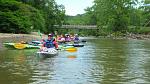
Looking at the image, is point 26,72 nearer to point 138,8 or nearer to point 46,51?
point 46,51

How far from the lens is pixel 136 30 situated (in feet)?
341

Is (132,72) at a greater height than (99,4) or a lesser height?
lesser

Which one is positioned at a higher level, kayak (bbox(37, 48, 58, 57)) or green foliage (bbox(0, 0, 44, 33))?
green foliage (bbox(0, 0, 44, 33))

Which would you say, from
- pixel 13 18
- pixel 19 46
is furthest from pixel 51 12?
pixel 19 46

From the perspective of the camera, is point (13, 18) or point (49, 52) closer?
point (49, 52)

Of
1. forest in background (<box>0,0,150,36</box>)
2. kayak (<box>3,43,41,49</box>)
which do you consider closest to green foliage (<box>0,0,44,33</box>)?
forest in background (<box>0,0,150,36</box>)

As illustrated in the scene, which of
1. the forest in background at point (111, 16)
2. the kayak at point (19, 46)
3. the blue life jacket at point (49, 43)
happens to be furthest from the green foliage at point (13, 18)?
the blue life jacket at point (49, 43)

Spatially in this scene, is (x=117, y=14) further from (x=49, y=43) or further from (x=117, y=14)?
(x=49, y=43)

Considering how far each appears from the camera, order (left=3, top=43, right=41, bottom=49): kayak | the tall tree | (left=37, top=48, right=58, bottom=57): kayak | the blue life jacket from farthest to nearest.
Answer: the tall tree < (left=3, top=43, right=41, bottom=49): kayak < the blue life jacket < (left=37, top=48, right=58, bottom=57): kayak

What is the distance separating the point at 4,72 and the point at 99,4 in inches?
4004

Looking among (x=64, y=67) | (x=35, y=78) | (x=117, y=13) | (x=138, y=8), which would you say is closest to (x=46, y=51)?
(x=64, y=67)

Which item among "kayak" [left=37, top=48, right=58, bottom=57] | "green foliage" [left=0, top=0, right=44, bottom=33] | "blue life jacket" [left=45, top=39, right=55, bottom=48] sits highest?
"green foliage" [left=0, top=0, right=44, bottom=33]

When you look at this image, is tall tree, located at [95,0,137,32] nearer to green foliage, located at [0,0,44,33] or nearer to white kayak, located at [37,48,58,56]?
green foliage, located at [0,0,44,33]

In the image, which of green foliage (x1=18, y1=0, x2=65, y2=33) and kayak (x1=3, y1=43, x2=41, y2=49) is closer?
kayak (x1=3, y1=43, x2=41, y2=49)
